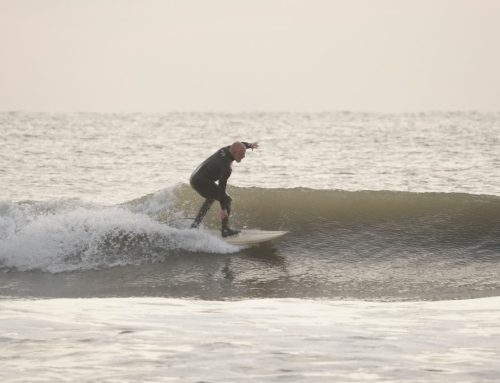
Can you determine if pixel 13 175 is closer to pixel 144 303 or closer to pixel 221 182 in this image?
pixel 221 182

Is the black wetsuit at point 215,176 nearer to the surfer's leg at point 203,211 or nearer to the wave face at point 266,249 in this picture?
the surfer's leg at point 203,211

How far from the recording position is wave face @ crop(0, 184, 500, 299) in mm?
12289

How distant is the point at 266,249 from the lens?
14.5 m

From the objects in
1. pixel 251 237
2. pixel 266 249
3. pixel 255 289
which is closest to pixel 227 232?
pixel 251 237

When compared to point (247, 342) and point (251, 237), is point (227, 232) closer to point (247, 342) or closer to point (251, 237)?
point (251, 237)

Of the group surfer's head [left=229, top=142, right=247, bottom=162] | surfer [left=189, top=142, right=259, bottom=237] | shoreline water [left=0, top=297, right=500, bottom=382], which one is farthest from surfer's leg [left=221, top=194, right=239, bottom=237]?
shoreline water [left=0, top=297, right=500, bottom=382]

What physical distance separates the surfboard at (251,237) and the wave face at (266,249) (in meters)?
0.14

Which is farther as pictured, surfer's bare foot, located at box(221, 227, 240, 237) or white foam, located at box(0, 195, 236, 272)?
surfer's bare foot, located at box(221, 227, 240, 237)

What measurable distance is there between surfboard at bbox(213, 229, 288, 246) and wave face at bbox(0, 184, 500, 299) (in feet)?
0.45

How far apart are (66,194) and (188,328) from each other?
1606 cm

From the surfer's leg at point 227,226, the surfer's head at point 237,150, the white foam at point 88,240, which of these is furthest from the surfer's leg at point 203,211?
the surfer's head at point 237,150

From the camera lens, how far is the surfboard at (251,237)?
1428cm

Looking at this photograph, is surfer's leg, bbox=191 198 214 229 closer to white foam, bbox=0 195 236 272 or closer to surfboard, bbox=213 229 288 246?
white foam, bbox=0 195 236 272

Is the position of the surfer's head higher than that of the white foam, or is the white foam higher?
the surfer's head
